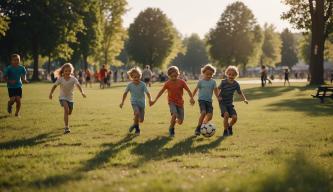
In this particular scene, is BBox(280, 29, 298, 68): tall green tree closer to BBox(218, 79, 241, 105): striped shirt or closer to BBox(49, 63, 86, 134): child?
BBox(218, 79, 241, 105): striped shirt

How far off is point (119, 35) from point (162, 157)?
77406 mm

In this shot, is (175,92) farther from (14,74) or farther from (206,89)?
(14,74)

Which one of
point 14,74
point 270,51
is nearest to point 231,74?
point 14,74

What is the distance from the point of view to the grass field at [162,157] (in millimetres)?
6150

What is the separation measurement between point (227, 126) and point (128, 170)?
197 inches

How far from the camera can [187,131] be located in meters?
12.4

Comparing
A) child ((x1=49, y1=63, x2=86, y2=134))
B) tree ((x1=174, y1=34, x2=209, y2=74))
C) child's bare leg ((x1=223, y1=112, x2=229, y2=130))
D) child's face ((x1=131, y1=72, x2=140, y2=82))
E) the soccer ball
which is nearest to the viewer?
the soccer ball

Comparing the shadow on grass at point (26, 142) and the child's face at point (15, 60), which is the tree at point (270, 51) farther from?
the shadow on grass at point (26, 142)

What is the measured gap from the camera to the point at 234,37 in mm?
88812

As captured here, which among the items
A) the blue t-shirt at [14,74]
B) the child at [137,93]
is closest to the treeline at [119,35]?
the blue t-shirt at [14,74]

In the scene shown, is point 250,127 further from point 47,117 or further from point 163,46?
point 163,46

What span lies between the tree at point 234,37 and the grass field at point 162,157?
74.8 m

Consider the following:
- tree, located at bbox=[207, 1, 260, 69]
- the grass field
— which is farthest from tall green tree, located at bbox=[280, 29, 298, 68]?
the grass field

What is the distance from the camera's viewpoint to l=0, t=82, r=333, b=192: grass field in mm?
6150
